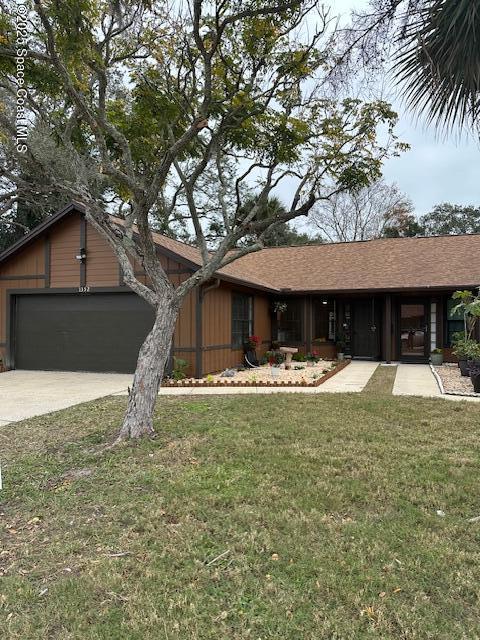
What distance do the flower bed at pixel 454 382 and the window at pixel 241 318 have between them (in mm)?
5291

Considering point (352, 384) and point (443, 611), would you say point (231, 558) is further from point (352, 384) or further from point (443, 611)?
point (352, 384)

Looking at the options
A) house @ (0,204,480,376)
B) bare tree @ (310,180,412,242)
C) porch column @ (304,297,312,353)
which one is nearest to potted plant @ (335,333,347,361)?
house @ (0,204,480,376)

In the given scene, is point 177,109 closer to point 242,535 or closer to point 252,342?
point 242,535

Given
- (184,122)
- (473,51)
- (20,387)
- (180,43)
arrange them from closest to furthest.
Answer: (473,51), (180,43), (184,122), (20,387)

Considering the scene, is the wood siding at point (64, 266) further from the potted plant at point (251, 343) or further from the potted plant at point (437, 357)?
the potted plant at point (437, 357)

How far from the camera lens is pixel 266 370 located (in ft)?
38.8

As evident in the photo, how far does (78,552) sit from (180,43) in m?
6.36

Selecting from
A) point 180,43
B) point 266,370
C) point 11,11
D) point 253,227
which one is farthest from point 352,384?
point 11,11

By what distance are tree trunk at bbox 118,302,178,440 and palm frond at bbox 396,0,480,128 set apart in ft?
11.5

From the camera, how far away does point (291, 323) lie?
1521cm

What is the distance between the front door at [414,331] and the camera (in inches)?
550

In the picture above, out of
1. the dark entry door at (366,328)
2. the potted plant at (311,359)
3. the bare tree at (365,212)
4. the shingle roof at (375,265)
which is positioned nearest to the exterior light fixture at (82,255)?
the shingle roof at (375,265)

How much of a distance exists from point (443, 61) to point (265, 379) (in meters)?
7.79

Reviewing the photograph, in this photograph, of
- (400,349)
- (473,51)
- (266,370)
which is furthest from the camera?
(400,349)
